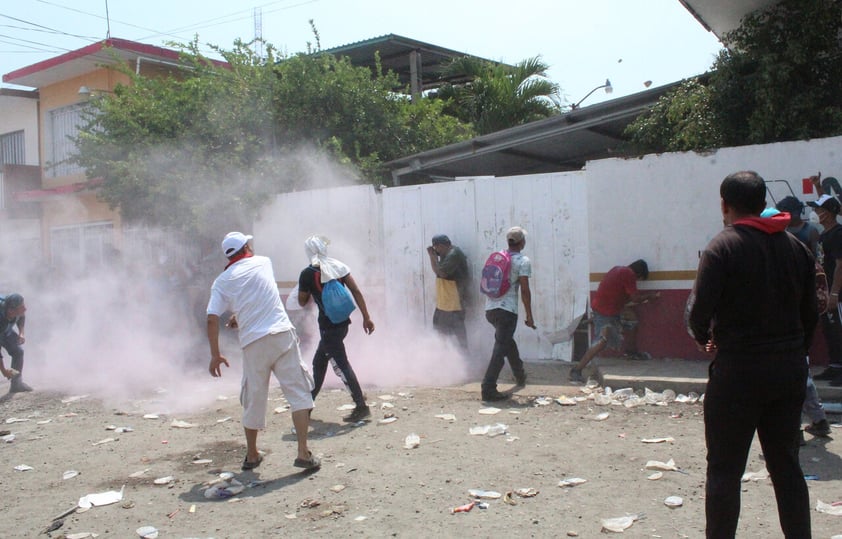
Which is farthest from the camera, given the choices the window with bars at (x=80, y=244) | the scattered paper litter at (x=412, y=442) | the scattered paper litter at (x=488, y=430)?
the window with bars at (x=80, y=244)

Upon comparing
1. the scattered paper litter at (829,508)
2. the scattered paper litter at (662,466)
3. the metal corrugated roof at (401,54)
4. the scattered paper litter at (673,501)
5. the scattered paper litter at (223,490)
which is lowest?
the scattered paper litter at (223,490)

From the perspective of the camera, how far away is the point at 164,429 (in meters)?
7.09

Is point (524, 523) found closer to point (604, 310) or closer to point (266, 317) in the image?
point (266, 317)

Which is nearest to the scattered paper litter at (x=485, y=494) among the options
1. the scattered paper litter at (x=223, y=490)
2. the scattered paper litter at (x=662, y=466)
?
the scattered paper litter at (x=662, y=466)

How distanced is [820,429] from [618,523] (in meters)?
2.23

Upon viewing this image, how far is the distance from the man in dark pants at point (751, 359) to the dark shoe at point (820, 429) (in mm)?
2455

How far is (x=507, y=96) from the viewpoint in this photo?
50.0 feet

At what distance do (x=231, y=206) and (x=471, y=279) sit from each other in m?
4.60

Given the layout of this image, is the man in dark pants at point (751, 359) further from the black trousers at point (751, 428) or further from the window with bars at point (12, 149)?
the window with bars at point (12, 149)

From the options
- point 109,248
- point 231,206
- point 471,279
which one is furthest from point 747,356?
point 109,248

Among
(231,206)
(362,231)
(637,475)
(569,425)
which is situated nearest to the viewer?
(637,475)

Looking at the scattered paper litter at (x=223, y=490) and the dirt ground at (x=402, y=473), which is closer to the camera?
the dirt ground at (x=402, y=473)

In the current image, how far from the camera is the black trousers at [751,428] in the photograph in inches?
123

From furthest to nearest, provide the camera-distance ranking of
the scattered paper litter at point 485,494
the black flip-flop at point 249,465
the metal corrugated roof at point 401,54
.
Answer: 1. the metal corrugated roof at point 401,54
2. the black flip-flop at point 249,465
3. the scattered paper litter at point 485,494
